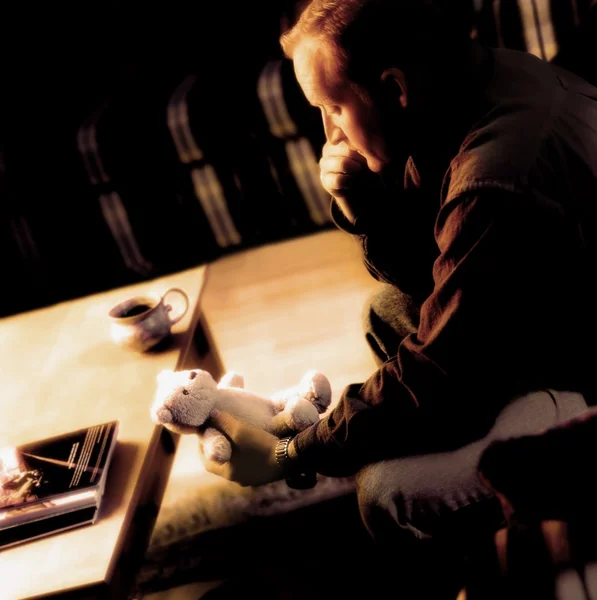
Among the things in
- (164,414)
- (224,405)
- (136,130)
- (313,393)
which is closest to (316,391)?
(313,393)

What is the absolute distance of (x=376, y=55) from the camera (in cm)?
101

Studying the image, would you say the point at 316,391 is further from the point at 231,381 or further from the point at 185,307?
the point at 185,307

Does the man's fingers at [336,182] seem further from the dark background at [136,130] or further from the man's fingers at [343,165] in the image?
the dark background at [136,130]

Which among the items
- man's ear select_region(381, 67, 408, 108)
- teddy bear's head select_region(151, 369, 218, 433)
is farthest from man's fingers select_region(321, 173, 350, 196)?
teddy bear's head select_region(151, 369, 218, 433)

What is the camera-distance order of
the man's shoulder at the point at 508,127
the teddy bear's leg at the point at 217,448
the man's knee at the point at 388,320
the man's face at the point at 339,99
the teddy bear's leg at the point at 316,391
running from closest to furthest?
the man's shoulder at the point at 508,127, the man's face at the point at 339,99, the teddy bear's leg at the point at 217,448, the teddy bear's leg at the point at 316,391, the man's knee at the point at 388,320

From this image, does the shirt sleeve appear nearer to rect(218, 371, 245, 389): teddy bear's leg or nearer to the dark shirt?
the dark shirt

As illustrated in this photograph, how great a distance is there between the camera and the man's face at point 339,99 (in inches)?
41.6

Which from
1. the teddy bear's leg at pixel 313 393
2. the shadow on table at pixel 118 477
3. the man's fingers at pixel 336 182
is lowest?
the teddy bear's leg at pixel 313 393

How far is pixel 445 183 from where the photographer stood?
1.05 meters

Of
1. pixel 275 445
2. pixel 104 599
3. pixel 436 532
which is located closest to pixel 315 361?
pixel 275 445

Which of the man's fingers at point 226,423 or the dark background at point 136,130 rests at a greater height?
the dark background at point 136,130

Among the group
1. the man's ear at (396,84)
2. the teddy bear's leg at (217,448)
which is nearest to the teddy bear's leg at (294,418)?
the teddy bear's leg at (217,448)

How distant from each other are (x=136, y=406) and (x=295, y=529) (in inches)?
22.1

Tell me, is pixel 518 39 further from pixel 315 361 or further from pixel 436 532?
pixel 436 532
